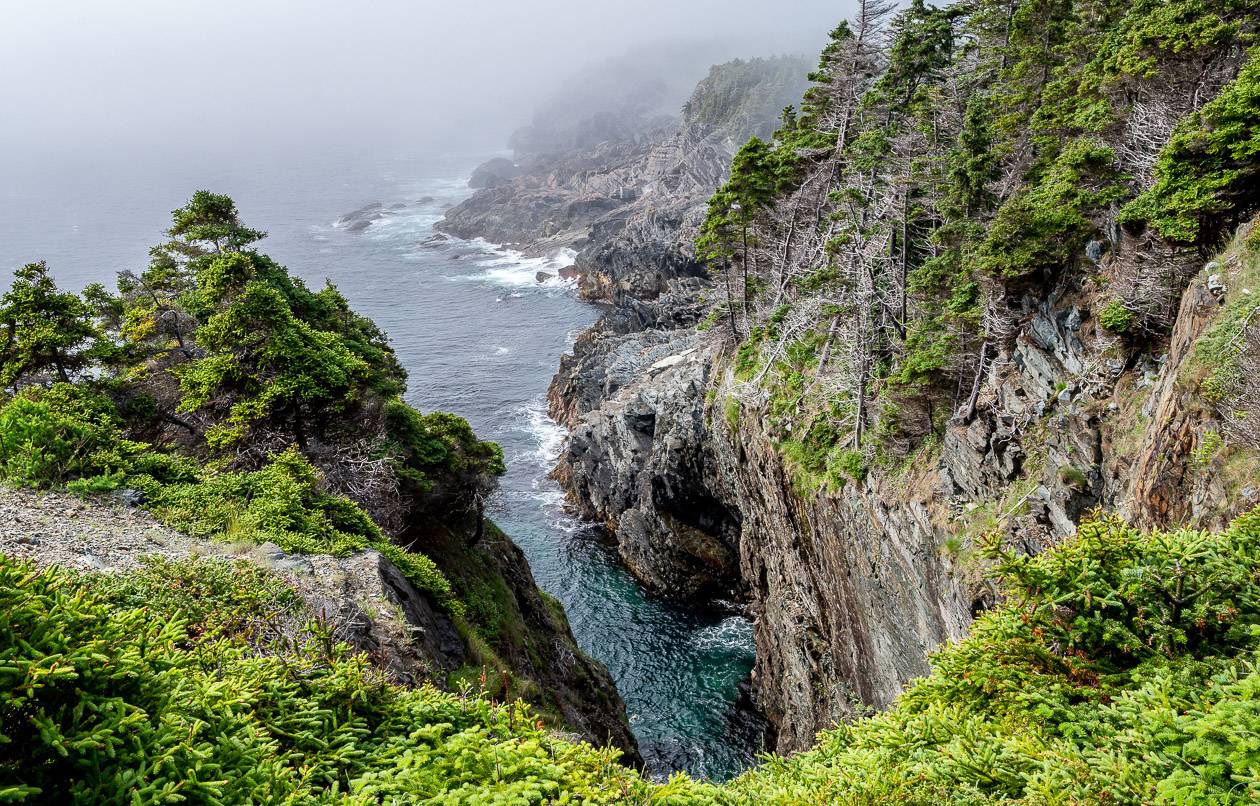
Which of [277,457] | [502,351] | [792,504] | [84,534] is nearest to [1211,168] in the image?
[792,504]

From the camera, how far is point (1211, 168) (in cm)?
1394

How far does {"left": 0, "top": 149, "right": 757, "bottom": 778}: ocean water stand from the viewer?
36688mm

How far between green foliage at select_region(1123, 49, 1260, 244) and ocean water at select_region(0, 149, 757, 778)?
29298mm

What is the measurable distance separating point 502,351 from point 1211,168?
Result: 2976 inches

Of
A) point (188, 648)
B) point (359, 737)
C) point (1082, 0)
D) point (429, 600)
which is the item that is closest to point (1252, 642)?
point (359, 737)

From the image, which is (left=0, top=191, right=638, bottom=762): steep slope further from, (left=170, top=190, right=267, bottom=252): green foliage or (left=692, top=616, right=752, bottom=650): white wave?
(left=692, top=616, right=752, bottom=650): white wave

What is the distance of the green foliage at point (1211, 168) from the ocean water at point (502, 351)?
96.1 feet

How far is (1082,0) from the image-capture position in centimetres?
2409

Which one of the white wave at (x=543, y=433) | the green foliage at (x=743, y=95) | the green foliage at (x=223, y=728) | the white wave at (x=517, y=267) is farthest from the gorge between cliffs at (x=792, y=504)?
the green foliage at (x=743, y=95)

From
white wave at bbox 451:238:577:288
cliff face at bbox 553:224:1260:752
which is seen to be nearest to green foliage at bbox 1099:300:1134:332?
cliff face at bbox 553:224:1260:752

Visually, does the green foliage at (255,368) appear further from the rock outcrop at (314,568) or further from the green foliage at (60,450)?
the rock outcrop at (314,568)

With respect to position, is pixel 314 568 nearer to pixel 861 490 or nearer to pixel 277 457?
pixel 277 457

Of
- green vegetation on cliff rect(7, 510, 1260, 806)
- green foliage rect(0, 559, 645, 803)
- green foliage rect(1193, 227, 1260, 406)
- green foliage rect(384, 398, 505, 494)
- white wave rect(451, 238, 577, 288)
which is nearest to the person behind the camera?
green foliage rect(0, 559, 645, 803)

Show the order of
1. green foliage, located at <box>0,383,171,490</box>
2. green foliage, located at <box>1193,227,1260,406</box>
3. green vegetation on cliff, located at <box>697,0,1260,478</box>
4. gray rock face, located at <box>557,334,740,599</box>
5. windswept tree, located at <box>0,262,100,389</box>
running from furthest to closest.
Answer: gray rock face, located at <box>557,334,740,599</box> → windswept tree, located at <box>0,262,100,389</box> → green foliage, located at <box>0,383,171,490</box> → green vegetation on cliff, located at <box>697,0,1260,478</box> → green foliage, located at <box>1193,227,1260,406</box>
